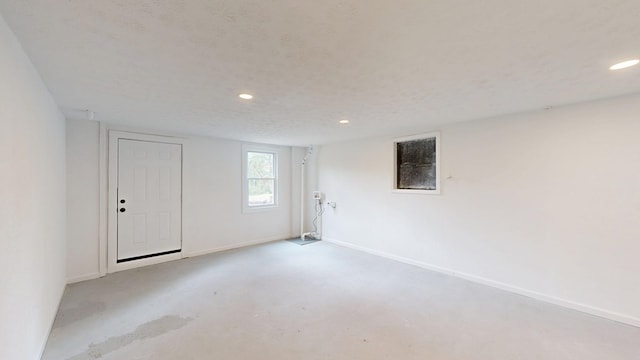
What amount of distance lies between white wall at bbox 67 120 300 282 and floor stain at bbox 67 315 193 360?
6.53ft

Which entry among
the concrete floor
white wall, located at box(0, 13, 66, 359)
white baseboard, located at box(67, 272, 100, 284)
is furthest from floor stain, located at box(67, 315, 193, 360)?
white baseboard, located at box(67, 272, 100, 284)

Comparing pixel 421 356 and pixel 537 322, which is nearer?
pixel 421 356

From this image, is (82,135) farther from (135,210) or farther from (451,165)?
(451,165)

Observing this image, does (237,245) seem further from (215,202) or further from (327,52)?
(327,52)

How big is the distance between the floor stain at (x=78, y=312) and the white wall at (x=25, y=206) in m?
0.09

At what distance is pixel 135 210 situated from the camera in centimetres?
428

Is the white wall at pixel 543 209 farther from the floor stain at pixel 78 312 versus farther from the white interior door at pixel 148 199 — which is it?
the floor stain at pixel 78 312

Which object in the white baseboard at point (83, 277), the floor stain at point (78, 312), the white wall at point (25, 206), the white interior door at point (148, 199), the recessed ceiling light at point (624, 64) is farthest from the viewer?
the white interior door at point (148, 199)

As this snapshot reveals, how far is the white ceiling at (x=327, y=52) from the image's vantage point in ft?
4.35

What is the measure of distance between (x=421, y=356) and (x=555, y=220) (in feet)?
7.50

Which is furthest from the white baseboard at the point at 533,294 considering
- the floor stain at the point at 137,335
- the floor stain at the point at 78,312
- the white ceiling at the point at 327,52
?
the floor stain at the point at 78,312

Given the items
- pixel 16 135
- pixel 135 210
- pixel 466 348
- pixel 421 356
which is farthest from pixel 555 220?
pixel 135 210

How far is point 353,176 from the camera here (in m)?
5.41

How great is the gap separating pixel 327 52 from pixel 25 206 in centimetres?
223
